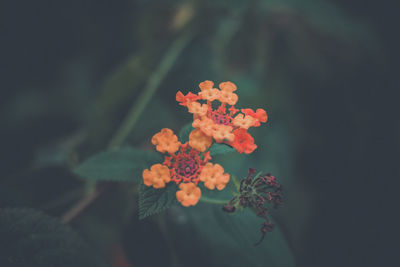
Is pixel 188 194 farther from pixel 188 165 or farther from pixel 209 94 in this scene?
pixel 209 94

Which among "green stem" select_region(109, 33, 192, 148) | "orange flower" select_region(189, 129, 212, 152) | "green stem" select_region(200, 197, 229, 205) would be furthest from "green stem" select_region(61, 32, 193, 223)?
"orange flower" select_region(189, 129, 212, 152)

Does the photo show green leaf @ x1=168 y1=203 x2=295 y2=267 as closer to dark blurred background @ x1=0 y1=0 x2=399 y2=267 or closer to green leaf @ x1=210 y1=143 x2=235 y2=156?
green leaf @ x1=210 y1=143 x2=235 y2=156

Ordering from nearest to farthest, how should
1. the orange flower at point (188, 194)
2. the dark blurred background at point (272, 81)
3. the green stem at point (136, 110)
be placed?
the orange flower at point (188, 194) < the green stem at point (136, 110) < the dark blurred background at point (272, 81)

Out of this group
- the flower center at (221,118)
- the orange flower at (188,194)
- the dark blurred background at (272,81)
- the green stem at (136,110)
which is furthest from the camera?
the dark blurred background at (272,81)

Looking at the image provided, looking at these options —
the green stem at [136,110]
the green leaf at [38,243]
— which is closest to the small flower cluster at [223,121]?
the green leaf at [38,243]

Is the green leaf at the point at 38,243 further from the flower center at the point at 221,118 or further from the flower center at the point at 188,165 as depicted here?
the flower center at the point at 221,118

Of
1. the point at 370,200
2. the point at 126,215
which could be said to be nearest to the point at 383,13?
the point at 370,200

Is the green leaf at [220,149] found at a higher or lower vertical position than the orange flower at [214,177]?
higher
